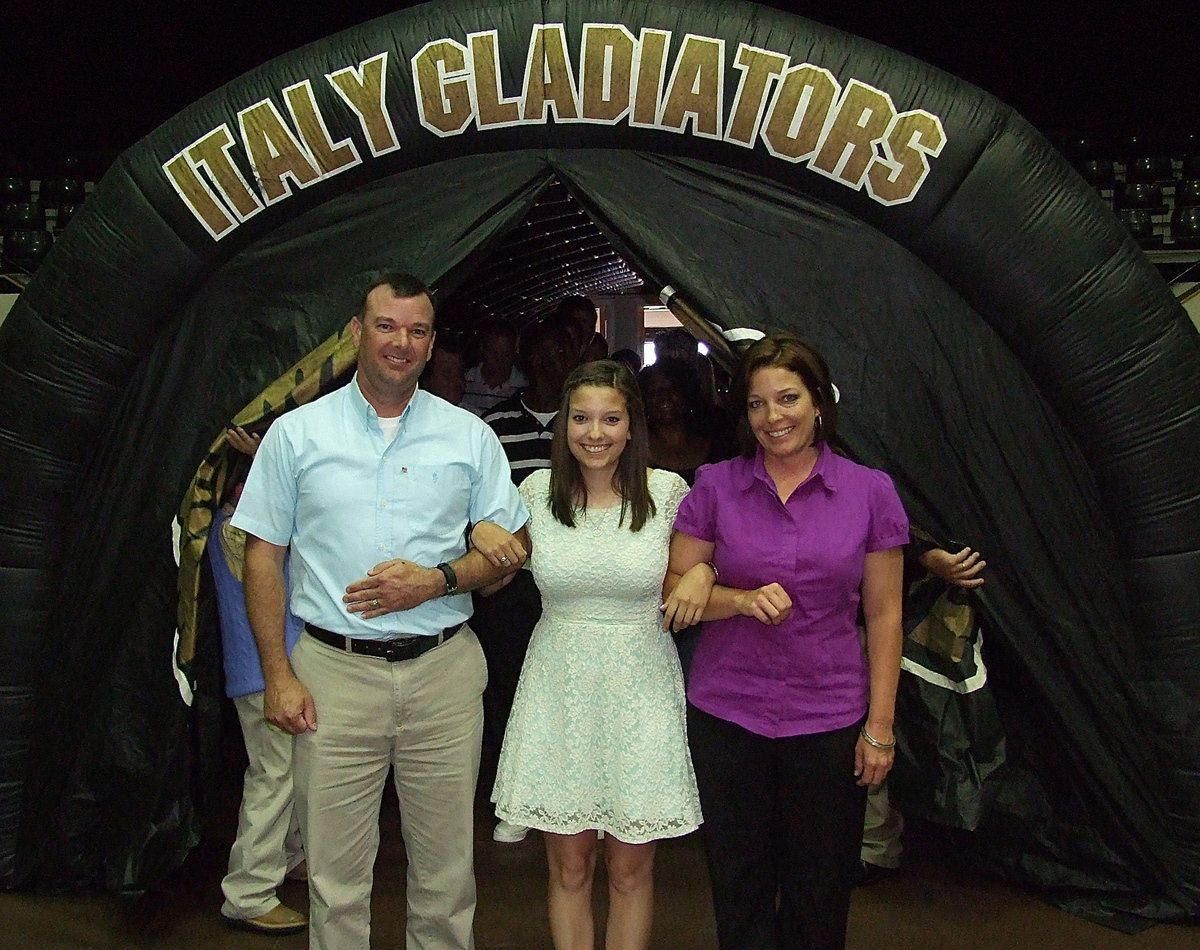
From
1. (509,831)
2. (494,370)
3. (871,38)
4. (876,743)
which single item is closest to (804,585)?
(876,743)

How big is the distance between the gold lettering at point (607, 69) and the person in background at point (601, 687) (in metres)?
0.90

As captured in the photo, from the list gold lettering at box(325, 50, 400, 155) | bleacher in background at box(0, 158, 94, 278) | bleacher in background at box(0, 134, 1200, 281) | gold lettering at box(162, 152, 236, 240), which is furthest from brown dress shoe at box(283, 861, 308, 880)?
bleacher in background at box(0, 158, 94, 278)

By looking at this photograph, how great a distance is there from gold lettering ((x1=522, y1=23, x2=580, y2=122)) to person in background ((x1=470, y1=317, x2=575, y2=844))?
102cm

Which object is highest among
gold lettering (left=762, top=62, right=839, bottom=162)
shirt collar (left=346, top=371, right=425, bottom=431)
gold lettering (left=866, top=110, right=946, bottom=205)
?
gold lettering (left=762, top=62, right=839, bottom=162)

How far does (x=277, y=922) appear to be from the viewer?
3088mm

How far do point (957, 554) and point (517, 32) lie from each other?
1.79 meters

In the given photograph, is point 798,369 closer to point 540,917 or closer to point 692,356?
point 540,917

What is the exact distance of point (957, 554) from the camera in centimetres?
294

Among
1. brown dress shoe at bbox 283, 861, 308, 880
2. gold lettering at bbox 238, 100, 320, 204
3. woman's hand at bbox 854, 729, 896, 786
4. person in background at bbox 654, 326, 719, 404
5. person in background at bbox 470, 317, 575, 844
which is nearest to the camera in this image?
woman's hand at bbox 854, 729, 896, 786

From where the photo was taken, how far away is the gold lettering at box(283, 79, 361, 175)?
9.91ft

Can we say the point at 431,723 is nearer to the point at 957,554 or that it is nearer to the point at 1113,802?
the point at 957,554

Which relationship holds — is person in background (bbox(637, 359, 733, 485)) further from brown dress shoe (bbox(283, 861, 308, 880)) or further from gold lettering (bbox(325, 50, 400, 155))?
brown dress shoe (bbox(283, 861, 308, 880))

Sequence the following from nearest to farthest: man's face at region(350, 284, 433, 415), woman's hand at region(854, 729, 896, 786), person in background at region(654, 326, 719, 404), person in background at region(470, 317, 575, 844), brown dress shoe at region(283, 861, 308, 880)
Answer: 1. woman's hand at region(854, 729, 896, 786)
2. man's face at region(350, 284, 433, 415)
3. brown dress shoe at region(283, 861, 308, 880)
4. person in background at region(470, 317, 575, 844)
5. person in background at region(654, 326, 719, 404)

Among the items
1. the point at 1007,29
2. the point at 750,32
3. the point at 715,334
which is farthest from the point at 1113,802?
the point at 1007,29
